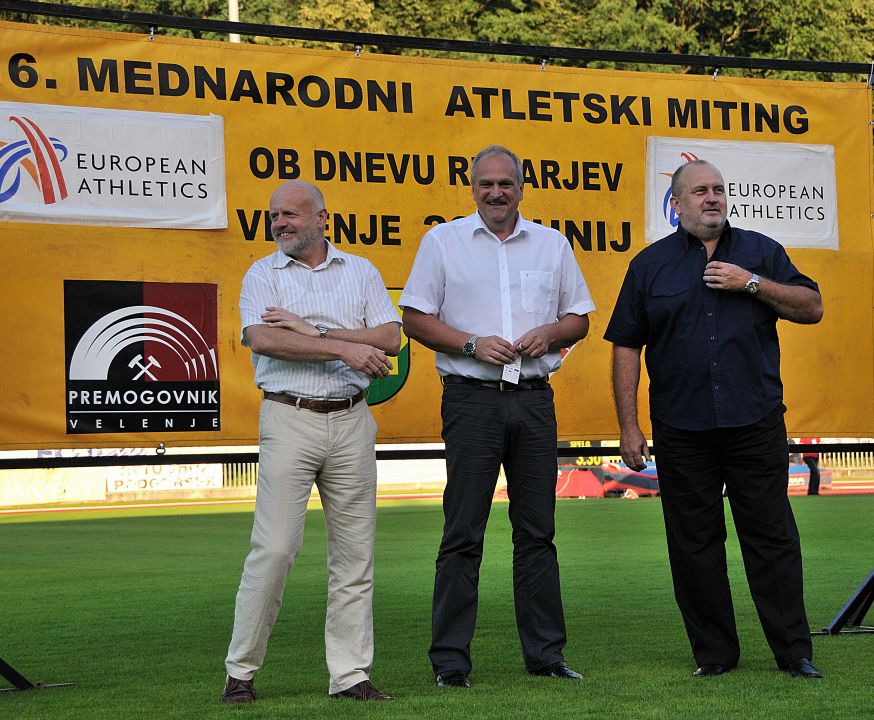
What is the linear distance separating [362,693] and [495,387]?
1.28 metres

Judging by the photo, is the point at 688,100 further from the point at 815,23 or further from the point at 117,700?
the point at 815,23

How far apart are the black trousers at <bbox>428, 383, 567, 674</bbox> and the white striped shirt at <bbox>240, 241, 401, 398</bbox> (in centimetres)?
48

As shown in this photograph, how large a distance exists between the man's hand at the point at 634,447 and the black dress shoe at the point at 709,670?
0.83 metres

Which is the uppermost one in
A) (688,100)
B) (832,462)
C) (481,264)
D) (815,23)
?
(815,23)

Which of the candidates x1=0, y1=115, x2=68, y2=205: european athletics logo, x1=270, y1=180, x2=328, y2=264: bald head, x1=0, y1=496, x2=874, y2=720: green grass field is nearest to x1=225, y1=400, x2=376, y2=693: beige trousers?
x1=0, y1=496, x2=874, y2=720: green grass field

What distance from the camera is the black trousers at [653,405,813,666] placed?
5230 millimetres

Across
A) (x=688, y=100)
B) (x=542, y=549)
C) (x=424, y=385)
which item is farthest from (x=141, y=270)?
(x=688, y=100)

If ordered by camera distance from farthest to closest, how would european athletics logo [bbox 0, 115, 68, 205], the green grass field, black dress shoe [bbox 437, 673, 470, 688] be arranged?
european athletics logo [bbox 0, 115, 68, 205]
black dress shoe [bbox 437, 673, 470, 688]
the green grass field

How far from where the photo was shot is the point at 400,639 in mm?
6621

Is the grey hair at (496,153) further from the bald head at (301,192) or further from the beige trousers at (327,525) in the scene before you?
the beige trousers at (327,525)

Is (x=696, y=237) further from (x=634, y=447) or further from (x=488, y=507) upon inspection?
(x=488, y=507)

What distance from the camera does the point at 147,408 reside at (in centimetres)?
623

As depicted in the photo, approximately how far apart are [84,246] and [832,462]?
25981 millimetres

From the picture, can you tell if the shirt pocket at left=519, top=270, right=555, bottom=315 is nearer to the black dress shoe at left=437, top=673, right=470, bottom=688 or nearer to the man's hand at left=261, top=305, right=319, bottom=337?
the man's hand at left=261, top=305, right=319, bottom=337
